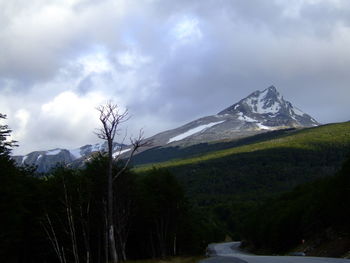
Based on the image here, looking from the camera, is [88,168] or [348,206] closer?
[88,168]

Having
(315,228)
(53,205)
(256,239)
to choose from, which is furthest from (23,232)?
(256,239)

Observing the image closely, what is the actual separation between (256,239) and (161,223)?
271 feet

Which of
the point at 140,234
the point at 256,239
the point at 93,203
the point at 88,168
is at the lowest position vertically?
the point at 256,239

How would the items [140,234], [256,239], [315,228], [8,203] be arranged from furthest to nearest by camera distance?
[256,239] < [315,228] < [140,234] < [8,203]

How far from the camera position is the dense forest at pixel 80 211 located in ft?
141

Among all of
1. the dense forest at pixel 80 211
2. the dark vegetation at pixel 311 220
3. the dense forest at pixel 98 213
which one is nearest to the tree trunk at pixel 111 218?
the dense forest at pixel 98 213

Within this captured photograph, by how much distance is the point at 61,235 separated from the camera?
55562 mm

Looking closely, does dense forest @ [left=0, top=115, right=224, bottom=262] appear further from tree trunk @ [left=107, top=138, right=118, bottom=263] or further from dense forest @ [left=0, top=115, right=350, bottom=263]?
tree trunk @ [left=107, top=138, right=118, bottom=263]

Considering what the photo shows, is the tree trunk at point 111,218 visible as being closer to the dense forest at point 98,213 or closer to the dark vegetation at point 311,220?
the dense forest at point 98,213

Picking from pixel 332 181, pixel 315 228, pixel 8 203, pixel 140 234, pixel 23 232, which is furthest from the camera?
pixel 315 228

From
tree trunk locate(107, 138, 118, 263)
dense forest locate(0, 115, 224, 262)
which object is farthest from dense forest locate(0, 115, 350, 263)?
tree trunk locate(107, 138, 118, 263)

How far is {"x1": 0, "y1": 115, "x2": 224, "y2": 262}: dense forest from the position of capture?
42.9 m

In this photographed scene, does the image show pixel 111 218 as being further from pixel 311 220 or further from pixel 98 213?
pixel 311 220

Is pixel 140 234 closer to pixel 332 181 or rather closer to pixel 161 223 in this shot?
pixel 161 223
